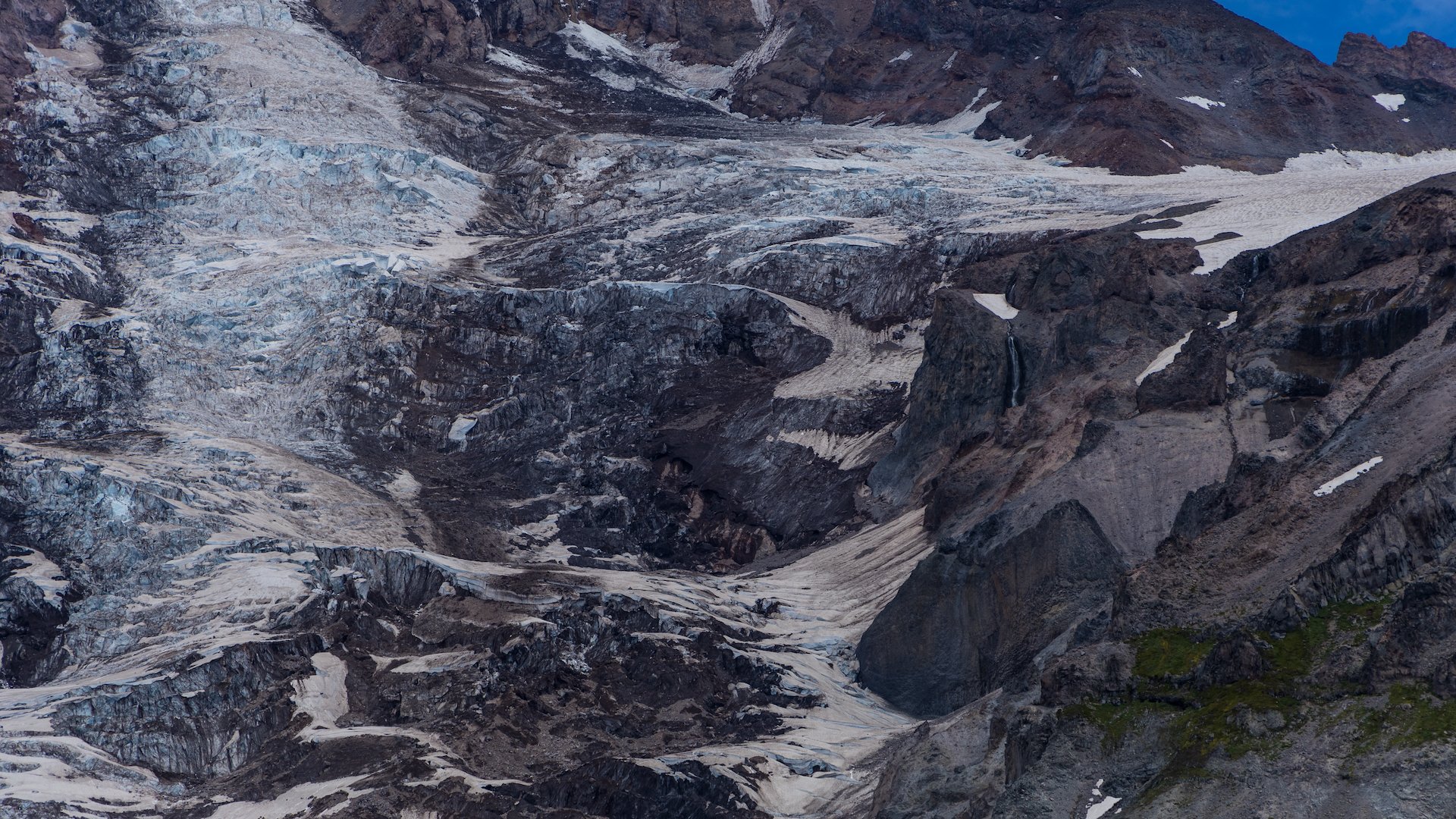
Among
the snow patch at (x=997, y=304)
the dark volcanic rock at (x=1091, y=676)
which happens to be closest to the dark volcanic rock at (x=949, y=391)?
the snow patch at (x=997, y=304)

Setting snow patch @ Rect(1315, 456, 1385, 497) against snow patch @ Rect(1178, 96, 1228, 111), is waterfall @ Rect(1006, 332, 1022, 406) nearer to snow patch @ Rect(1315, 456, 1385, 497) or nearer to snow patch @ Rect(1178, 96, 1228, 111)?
snow patch @ Rect(1315, 456, 1385, 497)

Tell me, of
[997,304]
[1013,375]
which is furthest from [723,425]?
[1013,375]

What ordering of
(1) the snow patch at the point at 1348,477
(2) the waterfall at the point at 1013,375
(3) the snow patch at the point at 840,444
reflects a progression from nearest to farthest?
(1) the snow patch at the point at 1348,477 → (2) the waterfall at the point at 1013,375 → (3) the snow patch at the point at 840,444

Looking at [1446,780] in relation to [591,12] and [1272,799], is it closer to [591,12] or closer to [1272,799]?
[1272,799]

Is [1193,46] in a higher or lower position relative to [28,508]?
higher

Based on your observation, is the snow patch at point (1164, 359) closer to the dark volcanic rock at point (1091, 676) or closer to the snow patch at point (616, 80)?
the dark volcanic rock at point (1091, 676)

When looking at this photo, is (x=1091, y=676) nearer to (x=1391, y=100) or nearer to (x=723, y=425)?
(x=723, y=425)

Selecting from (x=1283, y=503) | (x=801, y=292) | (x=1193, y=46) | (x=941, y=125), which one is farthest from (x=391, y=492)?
(x=1193, y=46)
